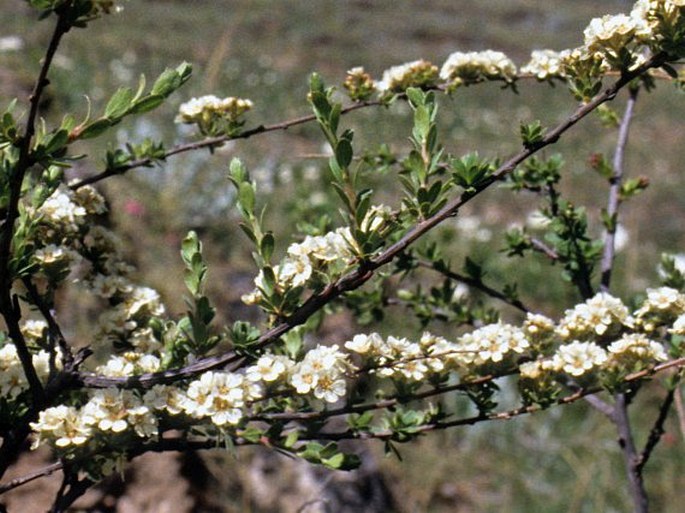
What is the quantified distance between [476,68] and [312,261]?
757 millimetres

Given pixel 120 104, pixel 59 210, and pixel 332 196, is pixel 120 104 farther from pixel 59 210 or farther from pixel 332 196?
pixel 332 196

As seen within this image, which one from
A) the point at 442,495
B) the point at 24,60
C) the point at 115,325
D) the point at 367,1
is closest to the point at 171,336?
the point at 115,325

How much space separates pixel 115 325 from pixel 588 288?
3.27ft

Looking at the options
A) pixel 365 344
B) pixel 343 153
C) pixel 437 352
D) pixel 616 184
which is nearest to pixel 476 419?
pixel 437 352

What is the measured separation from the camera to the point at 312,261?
1.10 metres

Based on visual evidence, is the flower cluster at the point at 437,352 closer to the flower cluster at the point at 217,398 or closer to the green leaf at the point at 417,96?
the flower cluster at the point at 217,398

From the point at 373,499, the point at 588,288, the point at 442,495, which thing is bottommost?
the point at 442,495

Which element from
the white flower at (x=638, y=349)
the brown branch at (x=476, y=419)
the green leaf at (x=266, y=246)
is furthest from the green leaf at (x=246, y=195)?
the white flower at (x=638, y=349)

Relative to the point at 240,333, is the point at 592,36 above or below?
above

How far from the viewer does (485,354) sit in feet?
4.14

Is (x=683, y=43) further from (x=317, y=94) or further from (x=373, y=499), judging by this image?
(x=373, y=499)

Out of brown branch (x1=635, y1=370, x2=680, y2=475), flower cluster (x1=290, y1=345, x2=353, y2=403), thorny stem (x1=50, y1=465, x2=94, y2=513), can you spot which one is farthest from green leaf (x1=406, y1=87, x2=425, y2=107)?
brown branch (x1=635, y1=370, x2=680, y2=475)

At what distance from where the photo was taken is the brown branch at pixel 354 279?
3.36 ft

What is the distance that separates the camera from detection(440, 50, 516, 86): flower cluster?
1664 mm
